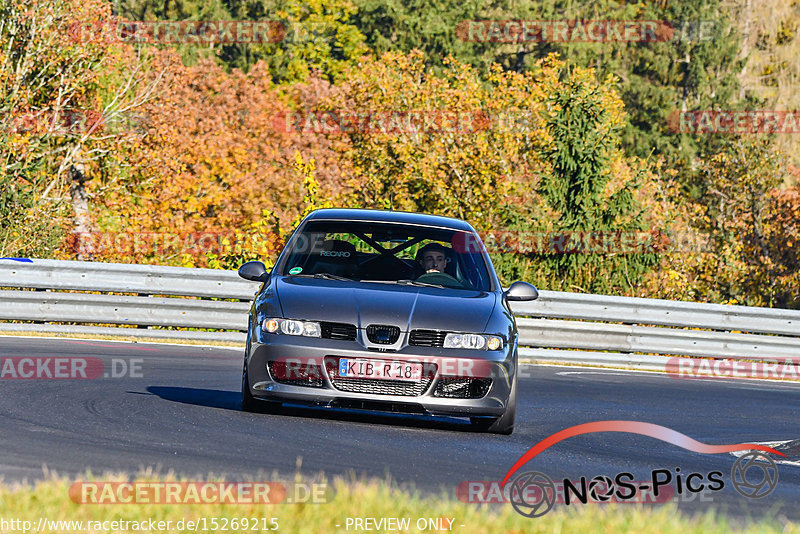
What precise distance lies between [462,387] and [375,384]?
0.60 metres

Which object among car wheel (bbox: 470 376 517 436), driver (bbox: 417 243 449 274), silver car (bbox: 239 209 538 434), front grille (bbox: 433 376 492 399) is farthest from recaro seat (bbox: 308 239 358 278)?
car wheel (bbox: 470 376 517 436)

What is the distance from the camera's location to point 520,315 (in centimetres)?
1680

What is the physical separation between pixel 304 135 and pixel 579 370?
4718 cm

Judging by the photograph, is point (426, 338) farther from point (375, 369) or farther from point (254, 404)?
point (254, 404)

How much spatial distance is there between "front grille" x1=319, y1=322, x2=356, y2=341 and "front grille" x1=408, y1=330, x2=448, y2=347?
0.39m

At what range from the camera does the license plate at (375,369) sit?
8.20 metres

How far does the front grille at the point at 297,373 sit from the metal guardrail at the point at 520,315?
7854 millimetres

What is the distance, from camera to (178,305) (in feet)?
52.7

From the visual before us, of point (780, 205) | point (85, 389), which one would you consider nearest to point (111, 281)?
point (85, 389)

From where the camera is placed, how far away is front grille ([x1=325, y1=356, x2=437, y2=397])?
27.0 feet

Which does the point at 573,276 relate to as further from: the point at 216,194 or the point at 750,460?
the point at 216,194

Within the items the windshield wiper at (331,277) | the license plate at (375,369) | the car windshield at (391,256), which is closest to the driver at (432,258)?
the car windshield at (391,256)

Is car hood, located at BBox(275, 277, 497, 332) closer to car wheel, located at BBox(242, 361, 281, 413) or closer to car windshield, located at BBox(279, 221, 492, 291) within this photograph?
car windshield, located at BBox(279, 221, 492, 291)

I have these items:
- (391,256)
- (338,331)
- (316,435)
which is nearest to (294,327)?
(338,331)
